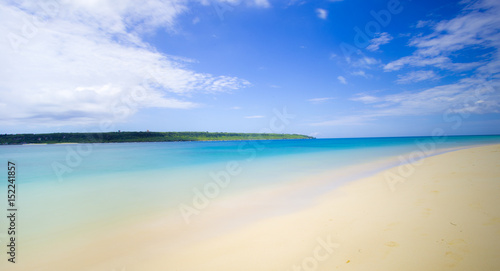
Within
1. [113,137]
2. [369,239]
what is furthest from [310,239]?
[113,137]

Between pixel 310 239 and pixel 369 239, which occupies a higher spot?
pixel 369 239

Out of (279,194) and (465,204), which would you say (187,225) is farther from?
(465,204)

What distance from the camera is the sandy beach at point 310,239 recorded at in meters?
3.09

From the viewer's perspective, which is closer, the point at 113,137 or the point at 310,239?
the point at 310,239

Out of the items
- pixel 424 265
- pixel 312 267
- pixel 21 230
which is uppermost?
pixel 424 265

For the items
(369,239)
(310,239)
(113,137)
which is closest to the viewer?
(369,239)

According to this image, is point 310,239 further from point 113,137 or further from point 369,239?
point 113,137

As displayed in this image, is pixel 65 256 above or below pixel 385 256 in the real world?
Result: below

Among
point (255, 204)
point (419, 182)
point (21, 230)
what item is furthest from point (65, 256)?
point (419, 182)

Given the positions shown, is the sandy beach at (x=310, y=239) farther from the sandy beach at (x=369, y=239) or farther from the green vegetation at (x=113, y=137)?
the green vegetation at (x=113, y=137)

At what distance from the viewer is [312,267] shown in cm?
306

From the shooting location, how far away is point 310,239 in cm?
386

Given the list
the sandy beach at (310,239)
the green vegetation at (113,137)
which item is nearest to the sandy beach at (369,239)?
the sandy beach at (310,239)

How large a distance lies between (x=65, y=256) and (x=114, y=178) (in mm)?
7906
